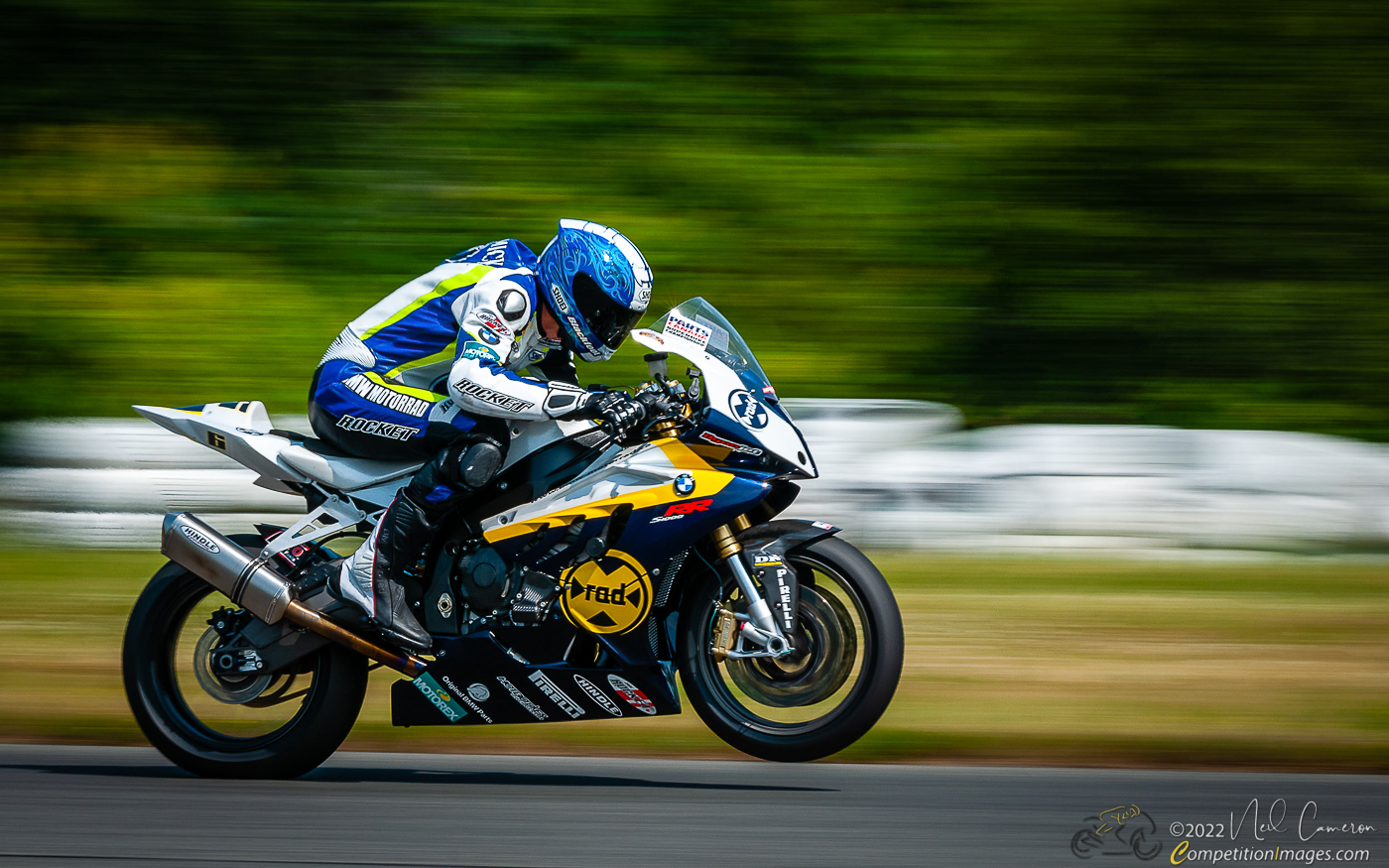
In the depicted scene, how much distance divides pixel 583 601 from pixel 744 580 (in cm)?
54

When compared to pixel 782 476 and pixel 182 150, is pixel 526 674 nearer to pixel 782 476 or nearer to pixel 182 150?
pixel 782 476

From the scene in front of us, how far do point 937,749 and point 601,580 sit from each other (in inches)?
59.3

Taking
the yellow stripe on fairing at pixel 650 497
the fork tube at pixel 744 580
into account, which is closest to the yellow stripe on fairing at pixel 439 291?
the yellow stripe on fairing at pixel 650 497

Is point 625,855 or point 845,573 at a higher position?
point 845,573

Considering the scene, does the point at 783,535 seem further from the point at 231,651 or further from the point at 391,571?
the point at 231,651

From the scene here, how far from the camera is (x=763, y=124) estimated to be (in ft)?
39.2

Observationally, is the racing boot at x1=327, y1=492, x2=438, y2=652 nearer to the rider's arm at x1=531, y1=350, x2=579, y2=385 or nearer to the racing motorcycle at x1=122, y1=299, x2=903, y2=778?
the racing motorcycle at x1=122, y1=299, x2=903, y2=778

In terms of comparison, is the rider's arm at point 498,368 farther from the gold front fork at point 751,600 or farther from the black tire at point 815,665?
the black tire at point 815,665

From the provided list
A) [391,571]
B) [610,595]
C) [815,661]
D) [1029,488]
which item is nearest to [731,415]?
[610,595]

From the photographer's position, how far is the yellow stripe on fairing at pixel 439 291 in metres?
4.78

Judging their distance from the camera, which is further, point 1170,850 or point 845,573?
point 845,573

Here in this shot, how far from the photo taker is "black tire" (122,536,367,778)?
15.5ft

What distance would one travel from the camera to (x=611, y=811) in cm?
427

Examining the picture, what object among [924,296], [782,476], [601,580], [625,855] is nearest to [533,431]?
[601,580]
